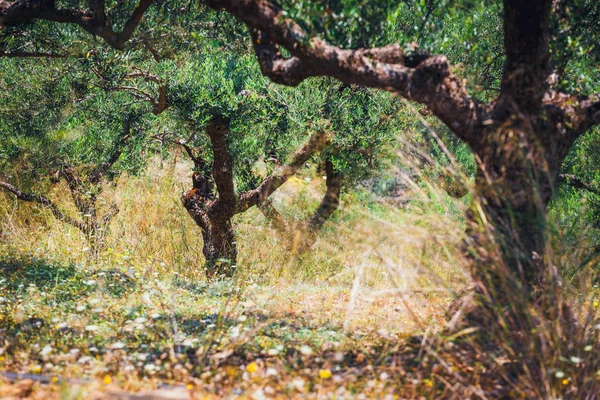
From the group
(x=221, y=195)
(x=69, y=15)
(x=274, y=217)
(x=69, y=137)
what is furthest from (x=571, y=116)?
(x=69, y=137)

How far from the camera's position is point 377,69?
4.66 meters

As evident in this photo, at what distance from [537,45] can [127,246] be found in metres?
6.54

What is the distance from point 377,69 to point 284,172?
455 cm

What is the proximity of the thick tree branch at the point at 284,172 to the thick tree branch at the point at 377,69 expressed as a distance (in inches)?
156

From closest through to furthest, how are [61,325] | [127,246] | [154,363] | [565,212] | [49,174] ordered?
[154,363] < [61,325] < [565,212] < [127,246] < [49,174]

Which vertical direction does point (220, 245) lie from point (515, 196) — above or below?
below

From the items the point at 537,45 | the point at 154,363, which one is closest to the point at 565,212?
the point at 537,45

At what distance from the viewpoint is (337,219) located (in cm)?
986

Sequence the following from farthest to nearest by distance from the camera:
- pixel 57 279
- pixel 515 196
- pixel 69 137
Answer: pixel 69 137 → pixel 57 279 → pixel 515 196

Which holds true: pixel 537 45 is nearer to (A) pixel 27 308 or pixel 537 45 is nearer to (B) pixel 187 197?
(A) pixel 27 308

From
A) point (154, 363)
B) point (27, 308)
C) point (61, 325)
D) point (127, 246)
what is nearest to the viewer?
point (154, 363)

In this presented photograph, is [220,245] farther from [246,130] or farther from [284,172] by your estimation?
[246,130]

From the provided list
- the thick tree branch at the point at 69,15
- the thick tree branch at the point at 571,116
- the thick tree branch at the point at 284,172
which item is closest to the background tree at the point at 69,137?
the thick tree branch at the point at 284,172

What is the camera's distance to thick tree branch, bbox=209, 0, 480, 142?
15.2 feet
